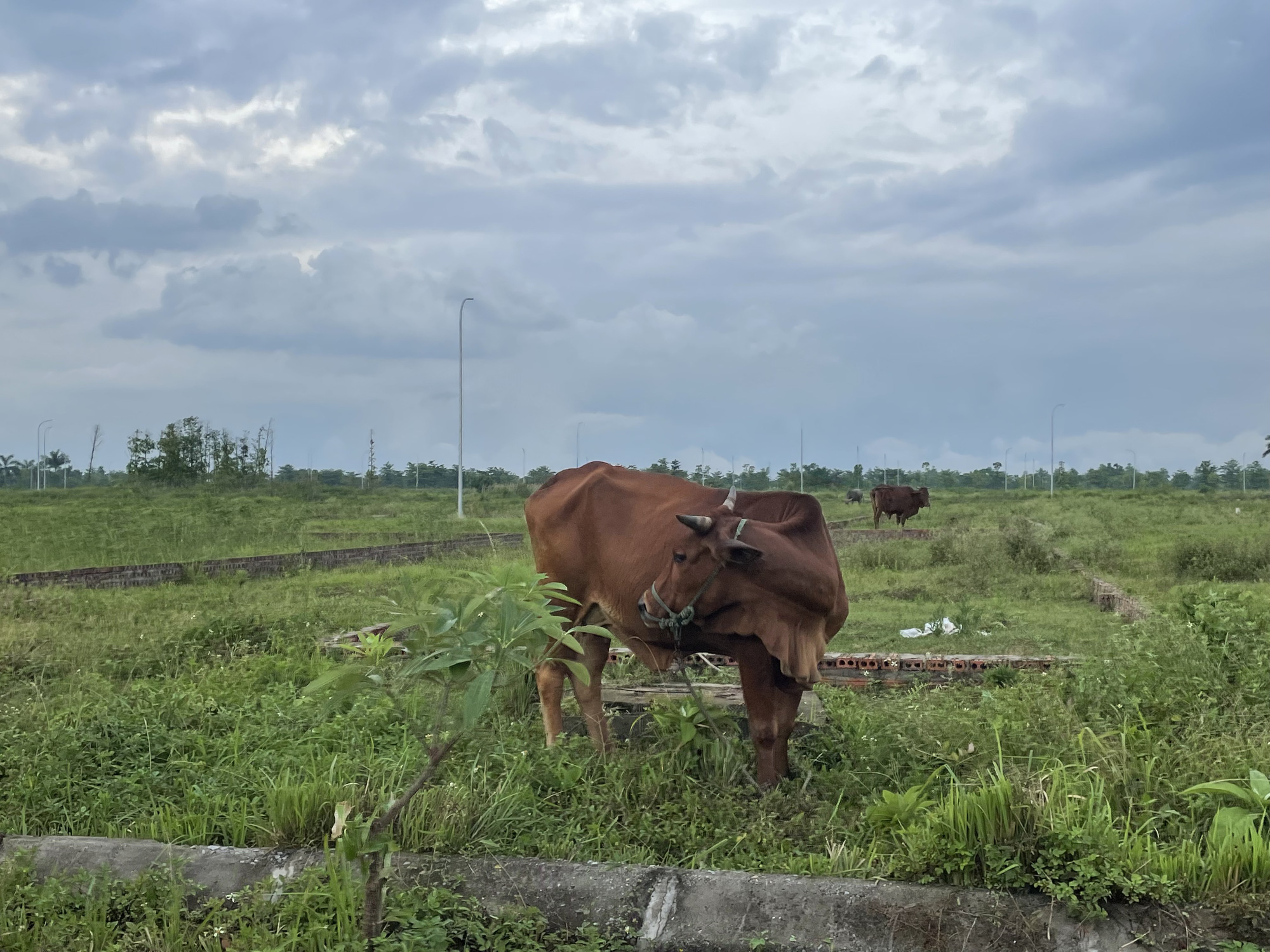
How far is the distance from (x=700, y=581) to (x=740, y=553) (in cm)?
28

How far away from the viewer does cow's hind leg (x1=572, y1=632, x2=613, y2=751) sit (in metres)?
5.84

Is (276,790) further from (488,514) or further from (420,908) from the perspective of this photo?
(488,514)

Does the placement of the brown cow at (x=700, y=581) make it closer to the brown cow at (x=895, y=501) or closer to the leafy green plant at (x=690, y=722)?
the leafy green plant at (x=690, y=722)

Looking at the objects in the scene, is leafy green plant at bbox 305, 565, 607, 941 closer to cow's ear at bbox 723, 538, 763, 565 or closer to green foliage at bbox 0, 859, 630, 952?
green foliage at bbox 0, 859, 630, 952

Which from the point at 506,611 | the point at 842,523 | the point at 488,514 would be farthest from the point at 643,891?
the point at 488,514

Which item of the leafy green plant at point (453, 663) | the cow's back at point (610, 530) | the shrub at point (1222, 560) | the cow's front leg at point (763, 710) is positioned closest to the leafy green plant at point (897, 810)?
the cow's front leg at point (763, 710)

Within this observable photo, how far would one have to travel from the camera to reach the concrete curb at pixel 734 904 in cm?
339

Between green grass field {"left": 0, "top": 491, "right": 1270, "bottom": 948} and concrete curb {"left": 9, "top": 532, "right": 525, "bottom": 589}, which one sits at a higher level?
concrete curb {"left": 9, "top": 532, "right": 525, "bottom": 589}

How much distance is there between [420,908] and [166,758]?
8.25ft

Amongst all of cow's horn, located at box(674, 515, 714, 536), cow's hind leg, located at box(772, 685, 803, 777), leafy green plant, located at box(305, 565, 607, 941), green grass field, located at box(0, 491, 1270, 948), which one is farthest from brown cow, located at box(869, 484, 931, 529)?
leafy green plant, located at box(305, 565, 607, 941)

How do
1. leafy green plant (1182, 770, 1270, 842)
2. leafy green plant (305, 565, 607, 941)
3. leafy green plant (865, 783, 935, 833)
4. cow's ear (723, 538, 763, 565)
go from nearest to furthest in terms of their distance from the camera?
leafy green plant (305, 565, 607, 941) < leafy green plant (1182, 770, 1270, 842) < leafy green plant (865, 783, 935, 833) < cow's ear (723, 538, 763, 565)

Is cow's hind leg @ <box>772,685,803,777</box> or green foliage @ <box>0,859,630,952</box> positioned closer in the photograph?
green foliage @ <box>0,859,630,952</box>

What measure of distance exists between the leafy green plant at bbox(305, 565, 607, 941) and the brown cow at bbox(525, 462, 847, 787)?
1.72 m

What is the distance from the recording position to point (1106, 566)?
52.7 ft
